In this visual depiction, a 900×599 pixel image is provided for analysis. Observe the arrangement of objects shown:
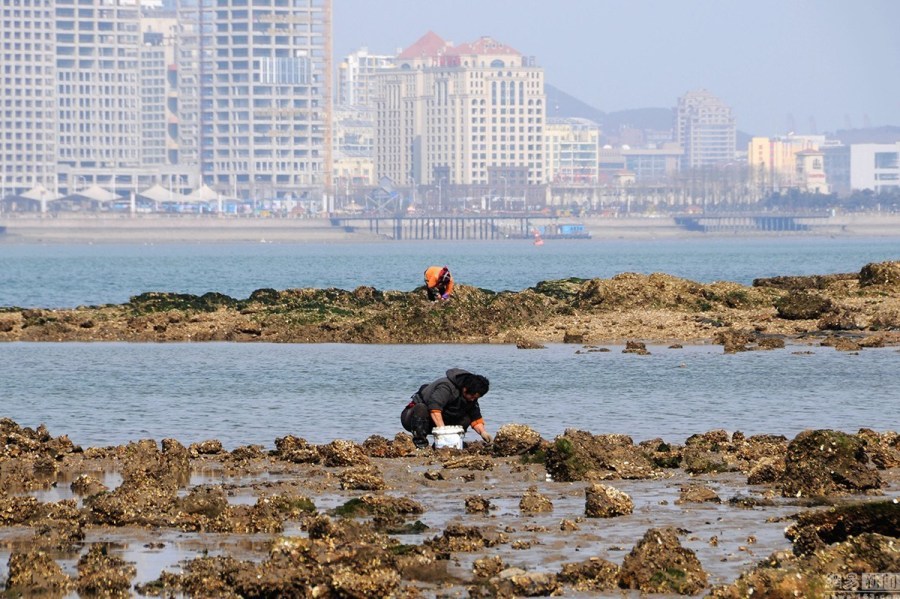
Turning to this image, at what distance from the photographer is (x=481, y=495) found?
1753cm

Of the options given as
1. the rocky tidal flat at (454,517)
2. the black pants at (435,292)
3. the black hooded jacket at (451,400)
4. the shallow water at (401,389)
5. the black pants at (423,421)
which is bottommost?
the shallow water at (401,389)

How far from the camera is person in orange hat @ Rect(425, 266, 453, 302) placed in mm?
24188

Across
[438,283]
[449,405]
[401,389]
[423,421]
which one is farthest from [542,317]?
[449,405]

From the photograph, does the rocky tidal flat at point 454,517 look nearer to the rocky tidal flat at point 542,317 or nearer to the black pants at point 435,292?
the black pants at point 435,292

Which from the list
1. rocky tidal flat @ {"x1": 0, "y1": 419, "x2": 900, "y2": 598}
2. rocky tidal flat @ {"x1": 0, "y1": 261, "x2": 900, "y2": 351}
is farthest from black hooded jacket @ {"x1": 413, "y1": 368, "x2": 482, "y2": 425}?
rocky tidal flat @ {"x1": 0, "y1": 261, "x2": 900, "y2": 351}

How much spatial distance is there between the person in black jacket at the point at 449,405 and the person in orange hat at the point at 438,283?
9.10 feet

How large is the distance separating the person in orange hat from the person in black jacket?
2.78 m

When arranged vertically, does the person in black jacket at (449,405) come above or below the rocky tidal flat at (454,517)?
above

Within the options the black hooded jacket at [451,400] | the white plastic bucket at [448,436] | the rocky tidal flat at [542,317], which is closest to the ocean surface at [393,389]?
the rocky tidal flat at [542,317]

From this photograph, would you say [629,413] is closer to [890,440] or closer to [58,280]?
[890,440]

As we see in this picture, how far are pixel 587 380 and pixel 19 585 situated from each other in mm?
20076

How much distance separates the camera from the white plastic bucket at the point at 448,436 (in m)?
21.0

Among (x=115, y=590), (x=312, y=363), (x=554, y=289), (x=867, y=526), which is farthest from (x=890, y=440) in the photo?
(x=554, y=289)

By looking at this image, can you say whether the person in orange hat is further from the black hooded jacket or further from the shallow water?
the black hooded jacket
